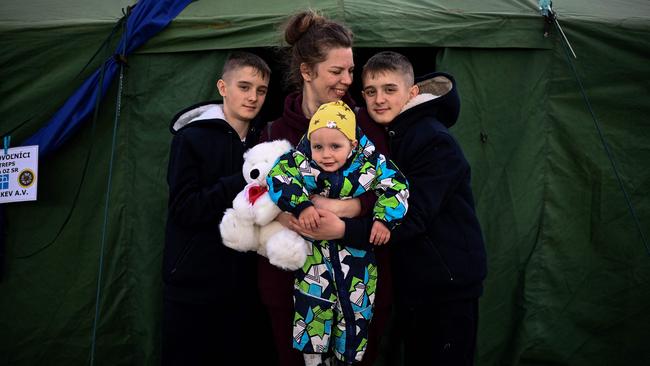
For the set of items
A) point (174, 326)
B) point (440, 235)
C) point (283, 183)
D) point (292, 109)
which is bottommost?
point (174, 326)

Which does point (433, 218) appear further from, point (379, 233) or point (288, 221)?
point (288, 221)

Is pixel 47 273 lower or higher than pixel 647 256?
lower

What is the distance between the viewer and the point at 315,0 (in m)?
3.03

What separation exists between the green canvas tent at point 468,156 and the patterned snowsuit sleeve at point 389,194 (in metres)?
1.08

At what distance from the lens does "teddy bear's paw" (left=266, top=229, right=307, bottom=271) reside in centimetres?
209

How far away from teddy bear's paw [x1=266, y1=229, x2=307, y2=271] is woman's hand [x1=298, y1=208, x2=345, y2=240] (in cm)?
7

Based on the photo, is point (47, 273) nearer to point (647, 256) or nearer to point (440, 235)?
point (440, 235)

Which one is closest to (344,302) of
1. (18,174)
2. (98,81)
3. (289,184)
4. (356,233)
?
(356,233)

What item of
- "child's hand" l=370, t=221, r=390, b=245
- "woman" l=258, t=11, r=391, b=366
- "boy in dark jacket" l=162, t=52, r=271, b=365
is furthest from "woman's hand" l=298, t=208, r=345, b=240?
"boy in dark jacket" l=162, t=52, r=271, b=365

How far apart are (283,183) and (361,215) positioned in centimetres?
32

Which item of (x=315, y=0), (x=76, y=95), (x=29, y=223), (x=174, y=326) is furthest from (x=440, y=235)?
(x=29, y=223)

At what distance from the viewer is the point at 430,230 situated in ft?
7.32

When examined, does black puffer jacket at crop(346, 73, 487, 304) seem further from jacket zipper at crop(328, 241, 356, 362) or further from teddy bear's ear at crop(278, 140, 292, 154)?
teddy bear's ear at crop(278, 140, 292, 154)

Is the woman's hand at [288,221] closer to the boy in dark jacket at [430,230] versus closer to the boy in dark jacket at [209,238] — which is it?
the boy in dark jacket at [209,238]
